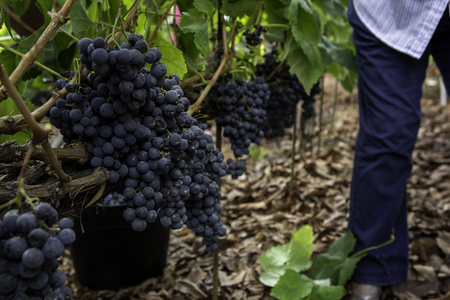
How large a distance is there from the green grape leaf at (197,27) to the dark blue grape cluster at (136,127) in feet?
0.79

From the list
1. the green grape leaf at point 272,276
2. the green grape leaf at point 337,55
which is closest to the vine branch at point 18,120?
the green grape leaf at point 272,276

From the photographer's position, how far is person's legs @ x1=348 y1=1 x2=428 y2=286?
149 centimetres

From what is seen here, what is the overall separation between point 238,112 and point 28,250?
3.06 ft

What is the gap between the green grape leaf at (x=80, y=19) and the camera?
1.13 m

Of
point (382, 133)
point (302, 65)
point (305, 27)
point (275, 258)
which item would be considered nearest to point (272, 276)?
point (275, 258)

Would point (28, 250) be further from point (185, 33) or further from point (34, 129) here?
point (185, 33)

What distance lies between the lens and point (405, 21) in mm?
1453

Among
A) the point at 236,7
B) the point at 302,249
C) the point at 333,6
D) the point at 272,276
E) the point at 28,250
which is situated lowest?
the point at 272,276

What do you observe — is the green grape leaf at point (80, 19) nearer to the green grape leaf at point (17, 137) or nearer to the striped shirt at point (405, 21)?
the green grape leaf at point (17, 137)

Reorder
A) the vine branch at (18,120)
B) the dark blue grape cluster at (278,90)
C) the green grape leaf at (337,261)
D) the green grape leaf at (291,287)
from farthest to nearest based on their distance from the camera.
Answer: the dark blue grape cluster at (278,90), the green grape leaf at (337,261), the green grape leaf at (291,287), the vine branch at (18,120)

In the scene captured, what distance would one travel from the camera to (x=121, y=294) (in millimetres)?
1757

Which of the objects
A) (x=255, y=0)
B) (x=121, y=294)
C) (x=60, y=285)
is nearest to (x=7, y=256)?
(x=60, y=285)

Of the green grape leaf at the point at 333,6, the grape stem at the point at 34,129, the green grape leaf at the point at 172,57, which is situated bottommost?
the grape stem at the point at 34,129

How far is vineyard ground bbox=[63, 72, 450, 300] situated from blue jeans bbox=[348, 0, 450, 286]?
0.92 ft
